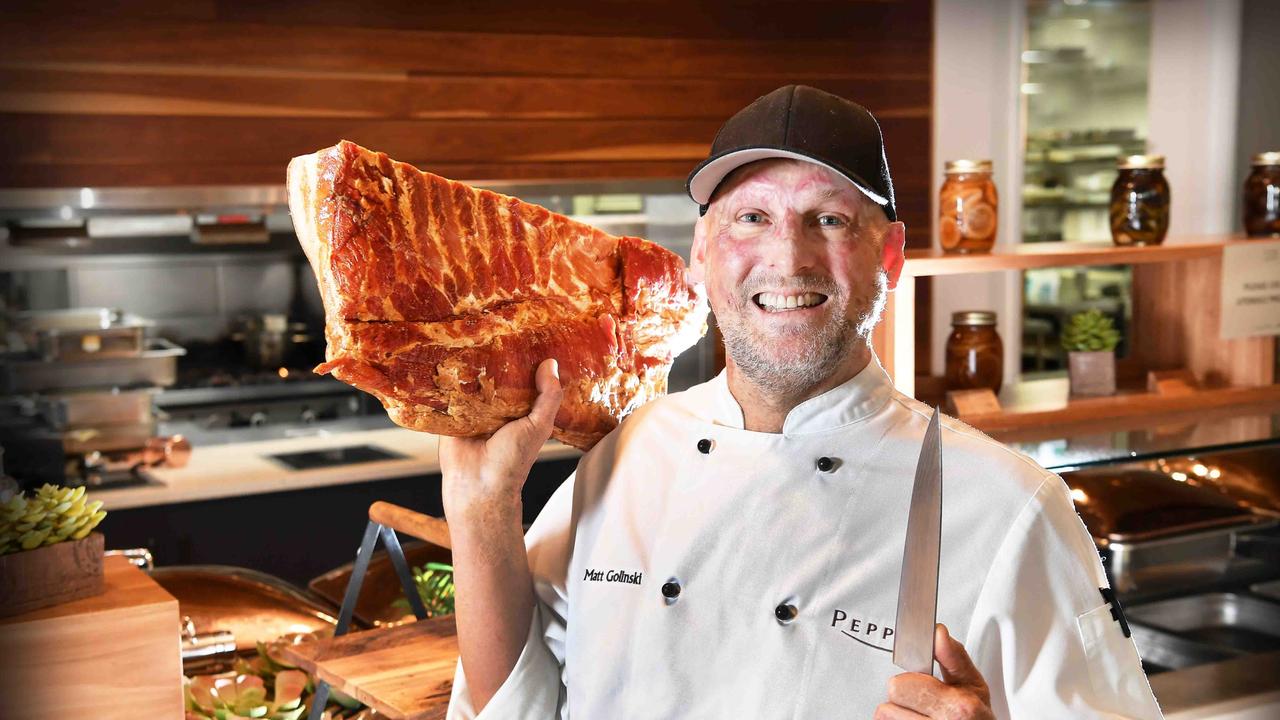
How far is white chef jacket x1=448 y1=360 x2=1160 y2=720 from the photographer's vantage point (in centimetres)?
131

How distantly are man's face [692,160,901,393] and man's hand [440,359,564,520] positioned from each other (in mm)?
220

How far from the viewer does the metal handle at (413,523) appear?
1884mm

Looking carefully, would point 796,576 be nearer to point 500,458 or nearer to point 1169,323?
point 500,458

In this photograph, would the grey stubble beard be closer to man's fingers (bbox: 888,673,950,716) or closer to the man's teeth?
the man's teeth

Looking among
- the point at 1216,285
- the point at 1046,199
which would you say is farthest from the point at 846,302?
the point at 1046,199

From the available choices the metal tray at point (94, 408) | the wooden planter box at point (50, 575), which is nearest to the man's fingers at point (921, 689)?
the wooden planter box at point (50, 575)

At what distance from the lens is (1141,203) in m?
2.81

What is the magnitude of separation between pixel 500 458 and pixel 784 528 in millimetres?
332

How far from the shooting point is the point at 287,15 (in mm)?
4102

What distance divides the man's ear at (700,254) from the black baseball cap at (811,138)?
0.10 m

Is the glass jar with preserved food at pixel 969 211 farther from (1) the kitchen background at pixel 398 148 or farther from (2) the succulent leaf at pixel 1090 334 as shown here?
(1) the kitchen background at pixel 398 148

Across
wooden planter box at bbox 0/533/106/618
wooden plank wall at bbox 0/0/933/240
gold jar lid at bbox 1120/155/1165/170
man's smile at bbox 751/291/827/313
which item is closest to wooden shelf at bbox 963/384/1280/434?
gold jar lid at bbox 1120/155/1165/170

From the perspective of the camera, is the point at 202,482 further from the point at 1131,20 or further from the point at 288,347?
the point at 1131,20

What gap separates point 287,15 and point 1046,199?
3.15 m
